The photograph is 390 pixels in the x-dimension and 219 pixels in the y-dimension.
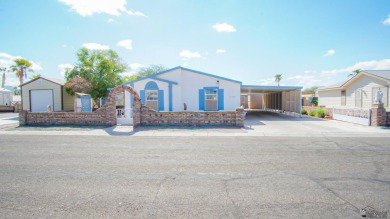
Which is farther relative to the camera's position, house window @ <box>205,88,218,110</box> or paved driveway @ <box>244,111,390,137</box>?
house window @ <box>205,88,218,110</box>

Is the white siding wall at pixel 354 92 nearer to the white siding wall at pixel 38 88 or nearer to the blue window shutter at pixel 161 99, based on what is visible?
the blue window shutter at pixel 161 99

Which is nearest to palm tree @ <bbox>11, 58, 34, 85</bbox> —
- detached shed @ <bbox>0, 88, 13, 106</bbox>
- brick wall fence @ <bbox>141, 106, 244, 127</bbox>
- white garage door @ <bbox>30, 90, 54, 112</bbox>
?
detached shed @ <bbox>0, 88, 13, 106</bbox>

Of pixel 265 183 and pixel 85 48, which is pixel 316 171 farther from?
pixel 85 48

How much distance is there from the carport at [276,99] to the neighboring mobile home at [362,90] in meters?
3.74

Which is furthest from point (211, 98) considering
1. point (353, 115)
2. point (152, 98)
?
point (353, 115)

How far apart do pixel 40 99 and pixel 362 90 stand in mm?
32347

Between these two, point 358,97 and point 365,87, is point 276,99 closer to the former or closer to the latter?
point 358,97

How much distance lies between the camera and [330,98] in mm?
25391

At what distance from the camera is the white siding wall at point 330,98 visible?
23788 mm

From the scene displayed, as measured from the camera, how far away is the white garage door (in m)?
23.3

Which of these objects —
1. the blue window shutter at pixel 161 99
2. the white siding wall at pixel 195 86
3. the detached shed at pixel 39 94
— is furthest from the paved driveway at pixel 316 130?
the detached shed at pixel 39 94

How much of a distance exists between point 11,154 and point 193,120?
29.8 ft

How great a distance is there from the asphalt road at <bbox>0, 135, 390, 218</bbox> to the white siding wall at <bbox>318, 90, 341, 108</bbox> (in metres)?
17.8

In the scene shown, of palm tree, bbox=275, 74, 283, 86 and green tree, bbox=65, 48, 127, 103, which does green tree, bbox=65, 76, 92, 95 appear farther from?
palm tree, bbox=275, 74, 283, 86
